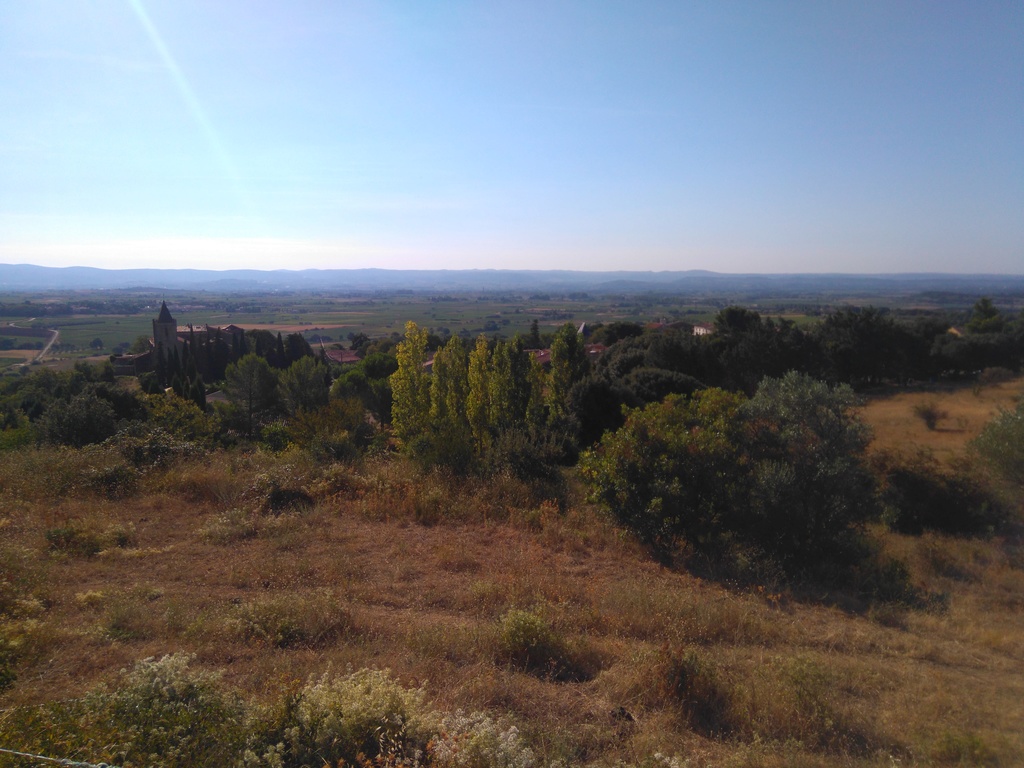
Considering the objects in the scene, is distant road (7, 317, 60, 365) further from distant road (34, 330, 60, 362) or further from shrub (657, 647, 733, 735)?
shrub (657, 647, 733, 735)

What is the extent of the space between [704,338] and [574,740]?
29985mm

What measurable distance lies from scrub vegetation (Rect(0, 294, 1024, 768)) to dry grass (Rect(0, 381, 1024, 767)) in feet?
0.09

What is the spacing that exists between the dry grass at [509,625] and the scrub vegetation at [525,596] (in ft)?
0.09

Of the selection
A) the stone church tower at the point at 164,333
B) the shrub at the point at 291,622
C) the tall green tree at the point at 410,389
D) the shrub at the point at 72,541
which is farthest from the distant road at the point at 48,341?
the shrub at the point at 291,622

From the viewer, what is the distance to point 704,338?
3103 cm

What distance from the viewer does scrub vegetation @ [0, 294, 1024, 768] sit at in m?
3.02

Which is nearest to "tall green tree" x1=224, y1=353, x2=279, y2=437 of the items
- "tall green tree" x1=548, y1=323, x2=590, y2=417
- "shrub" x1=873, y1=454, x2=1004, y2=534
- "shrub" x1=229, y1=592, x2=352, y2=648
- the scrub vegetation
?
the scrub vegetation

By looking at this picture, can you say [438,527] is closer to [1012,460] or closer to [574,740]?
[574,740]

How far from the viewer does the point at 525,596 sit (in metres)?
5.06

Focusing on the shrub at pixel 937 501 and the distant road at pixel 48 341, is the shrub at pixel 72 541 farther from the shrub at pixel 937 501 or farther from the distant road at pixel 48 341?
the distant road at pixel 48 341

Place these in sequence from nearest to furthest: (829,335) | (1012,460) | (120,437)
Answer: (120,437) → (1012,460) → (829,335)

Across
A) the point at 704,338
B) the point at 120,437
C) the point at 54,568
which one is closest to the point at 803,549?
the point at 54,568

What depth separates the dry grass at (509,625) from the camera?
3469 millimetres

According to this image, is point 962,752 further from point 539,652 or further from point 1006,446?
point 1006,446
